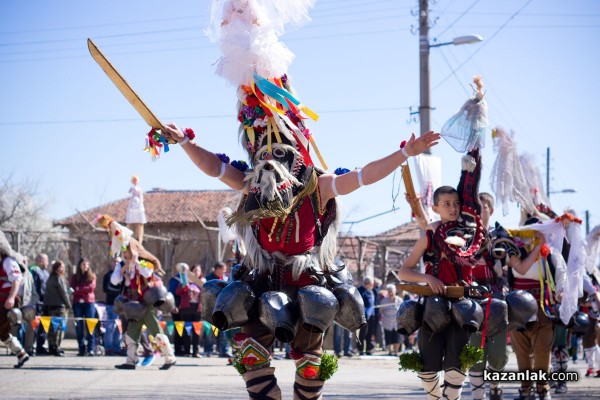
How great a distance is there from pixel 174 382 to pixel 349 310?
6399 mm

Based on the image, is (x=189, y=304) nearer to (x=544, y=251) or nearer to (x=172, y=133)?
(x=544, y=251)

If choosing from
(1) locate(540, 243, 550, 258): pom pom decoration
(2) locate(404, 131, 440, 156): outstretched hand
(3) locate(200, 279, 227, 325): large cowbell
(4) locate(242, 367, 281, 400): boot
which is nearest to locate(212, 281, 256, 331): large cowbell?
(3) locate(200, 279, 227, 325): large cowbell

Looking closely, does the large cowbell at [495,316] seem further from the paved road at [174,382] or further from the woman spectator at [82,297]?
the woman spectator at [82,297]

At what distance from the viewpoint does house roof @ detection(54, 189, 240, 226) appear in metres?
46.1

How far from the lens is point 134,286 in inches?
547

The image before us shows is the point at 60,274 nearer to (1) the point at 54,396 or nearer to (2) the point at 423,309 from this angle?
(1) the point at 54,396

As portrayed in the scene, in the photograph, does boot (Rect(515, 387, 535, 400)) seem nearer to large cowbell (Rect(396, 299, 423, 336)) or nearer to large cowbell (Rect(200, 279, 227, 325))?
large cowbell (Rect(396, 299, 423, 336))

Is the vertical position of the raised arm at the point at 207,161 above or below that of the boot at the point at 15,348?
above

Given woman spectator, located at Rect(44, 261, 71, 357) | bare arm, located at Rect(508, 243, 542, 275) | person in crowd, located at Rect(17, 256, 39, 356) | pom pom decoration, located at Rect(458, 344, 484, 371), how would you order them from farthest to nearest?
1. woman spectator, located at Rect(44, 261, 71, 357)
2. person in crowd, located at Rect(17, 256, 39, 356)
3. bare arm, located at Rect(508, 243, 542, 275)
4. pom pom decoration, located at Rect(458, 344, 484, 371)

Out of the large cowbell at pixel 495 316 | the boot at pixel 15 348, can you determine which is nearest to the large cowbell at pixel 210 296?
the large cowbell at pixel 495 316

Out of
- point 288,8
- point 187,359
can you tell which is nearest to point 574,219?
point 288,8

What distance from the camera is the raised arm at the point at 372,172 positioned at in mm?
5836

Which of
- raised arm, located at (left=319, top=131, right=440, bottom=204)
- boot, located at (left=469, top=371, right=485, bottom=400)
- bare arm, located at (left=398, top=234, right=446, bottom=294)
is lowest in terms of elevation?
boot, located at (left=469, top=371, right=485, bottom=400)

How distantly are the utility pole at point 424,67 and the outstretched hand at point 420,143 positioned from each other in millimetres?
12779
